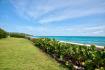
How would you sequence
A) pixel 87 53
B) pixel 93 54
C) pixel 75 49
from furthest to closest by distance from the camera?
pixel 75 49 → pixel 87 53 → pixel 93 54

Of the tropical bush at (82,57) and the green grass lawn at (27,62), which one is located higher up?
the tropical bush at (82,57)

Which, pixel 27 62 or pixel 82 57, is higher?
pixel 82 57

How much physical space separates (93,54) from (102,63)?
24.7 inches

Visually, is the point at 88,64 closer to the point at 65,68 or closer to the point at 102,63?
the point at 102,63

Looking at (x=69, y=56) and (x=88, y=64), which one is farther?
(x=69, y=56)

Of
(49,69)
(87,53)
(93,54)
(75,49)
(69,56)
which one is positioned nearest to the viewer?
(93,54)

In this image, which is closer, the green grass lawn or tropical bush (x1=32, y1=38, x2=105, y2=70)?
tropical bush (x1=32, y1=38, x2=105, y2=70)

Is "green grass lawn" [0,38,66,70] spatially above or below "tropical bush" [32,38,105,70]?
below

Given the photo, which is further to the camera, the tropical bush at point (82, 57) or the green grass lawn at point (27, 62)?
the green grass lawn at point (27, 62)

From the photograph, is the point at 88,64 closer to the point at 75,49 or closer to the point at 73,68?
the point at 73,68

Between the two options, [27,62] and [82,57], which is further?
[27,62]

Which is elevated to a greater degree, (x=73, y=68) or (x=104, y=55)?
(x=104, y=55)

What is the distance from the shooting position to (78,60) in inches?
323

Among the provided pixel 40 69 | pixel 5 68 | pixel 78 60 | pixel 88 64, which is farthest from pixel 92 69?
pixel 5 68
